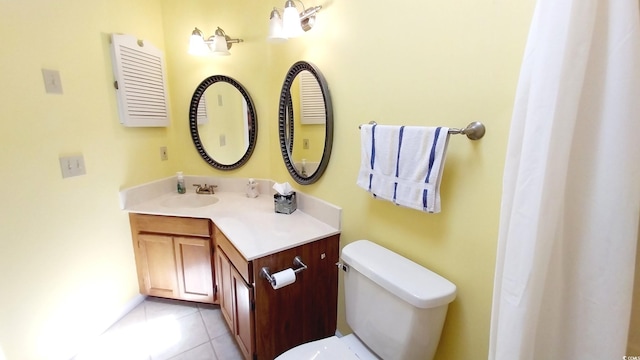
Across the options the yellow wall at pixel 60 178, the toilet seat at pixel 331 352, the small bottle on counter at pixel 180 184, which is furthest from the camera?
the small bottle on counter at pixel 180 184

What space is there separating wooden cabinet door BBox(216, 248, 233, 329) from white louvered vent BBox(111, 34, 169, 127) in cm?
115

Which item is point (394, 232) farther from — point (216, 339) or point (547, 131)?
point (216, 339)

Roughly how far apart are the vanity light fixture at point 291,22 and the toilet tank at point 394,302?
1.17 meters

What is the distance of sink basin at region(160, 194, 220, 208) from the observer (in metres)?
2.11

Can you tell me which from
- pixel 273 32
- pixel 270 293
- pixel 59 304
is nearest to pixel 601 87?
pixel 270 293

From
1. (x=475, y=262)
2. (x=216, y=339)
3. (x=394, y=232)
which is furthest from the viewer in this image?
(x=216, y=339)

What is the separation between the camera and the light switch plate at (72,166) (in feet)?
4.96

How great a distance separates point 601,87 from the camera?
0.54 metres

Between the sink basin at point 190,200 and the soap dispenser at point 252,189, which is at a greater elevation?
the soap dispenser at point 252,189

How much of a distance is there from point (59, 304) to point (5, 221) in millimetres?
565

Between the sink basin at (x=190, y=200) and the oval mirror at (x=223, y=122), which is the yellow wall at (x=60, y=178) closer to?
the sink basin at (x=190, y=200)

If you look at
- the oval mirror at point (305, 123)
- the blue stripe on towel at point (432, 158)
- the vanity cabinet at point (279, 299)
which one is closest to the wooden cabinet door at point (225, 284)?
the vanity cabinet at point (279, 299)

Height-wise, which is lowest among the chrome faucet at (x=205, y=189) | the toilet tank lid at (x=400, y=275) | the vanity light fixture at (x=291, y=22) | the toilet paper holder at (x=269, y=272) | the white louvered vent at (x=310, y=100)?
the toilet paper holder at (x=269, y=272)

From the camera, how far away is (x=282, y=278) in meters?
1.20
